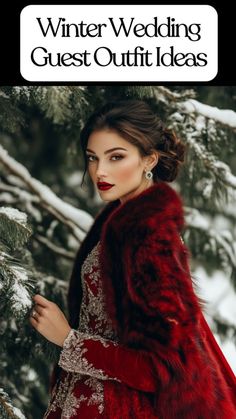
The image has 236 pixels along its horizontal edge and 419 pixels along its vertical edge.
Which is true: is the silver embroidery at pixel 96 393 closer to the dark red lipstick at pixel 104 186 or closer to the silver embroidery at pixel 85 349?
the silver embroidery at pixel 85 349

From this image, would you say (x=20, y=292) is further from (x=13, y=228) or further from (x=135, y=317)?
(x=135, y=317)

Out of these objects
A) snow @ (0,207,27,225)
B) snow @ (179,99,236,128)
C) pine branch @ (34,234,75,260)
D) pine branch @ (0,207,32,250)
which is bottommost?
pine branch @ (34,234,75,260)

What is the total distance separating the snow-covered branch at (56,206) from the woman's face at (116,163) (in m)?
1.02

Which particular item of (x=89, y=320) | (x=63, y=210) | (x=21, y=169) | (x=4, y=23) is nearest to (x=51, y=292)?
(x=63, y=210)

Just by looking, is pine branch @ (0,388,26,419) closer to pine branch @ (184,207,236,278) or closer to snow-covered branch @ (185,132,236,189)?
snow-covered branch @ (185,132,236,189)

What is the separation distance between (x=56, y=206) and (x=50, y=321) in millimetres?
1218

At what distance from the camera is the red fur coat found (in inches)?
81.0

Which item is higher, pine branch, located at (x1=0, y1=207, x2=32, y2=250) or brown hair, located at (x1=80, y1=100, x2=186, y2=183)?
brown hair, located at (x1=80, y1=100, x2=186, y2=183)

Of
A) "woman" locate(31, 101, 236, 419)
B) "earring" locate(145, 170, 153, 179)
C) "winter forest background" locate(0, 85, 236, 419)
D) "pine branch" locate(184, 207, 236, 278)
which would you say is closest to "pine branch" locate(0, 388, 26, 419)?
"winter forest background" locate(0, 85, 236, 419)

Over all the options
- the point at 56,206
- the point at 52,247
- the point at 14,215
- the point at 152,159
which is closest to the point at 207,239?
the point at 52,247

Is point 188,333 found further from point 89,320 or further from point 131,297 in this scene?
point 89,320

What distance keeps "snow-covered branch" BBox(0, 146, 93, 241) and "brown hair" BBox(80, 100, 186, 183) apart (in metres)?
0.91

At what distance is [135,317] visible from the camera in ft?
6.84

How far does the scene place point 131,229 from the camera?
2.17 m
